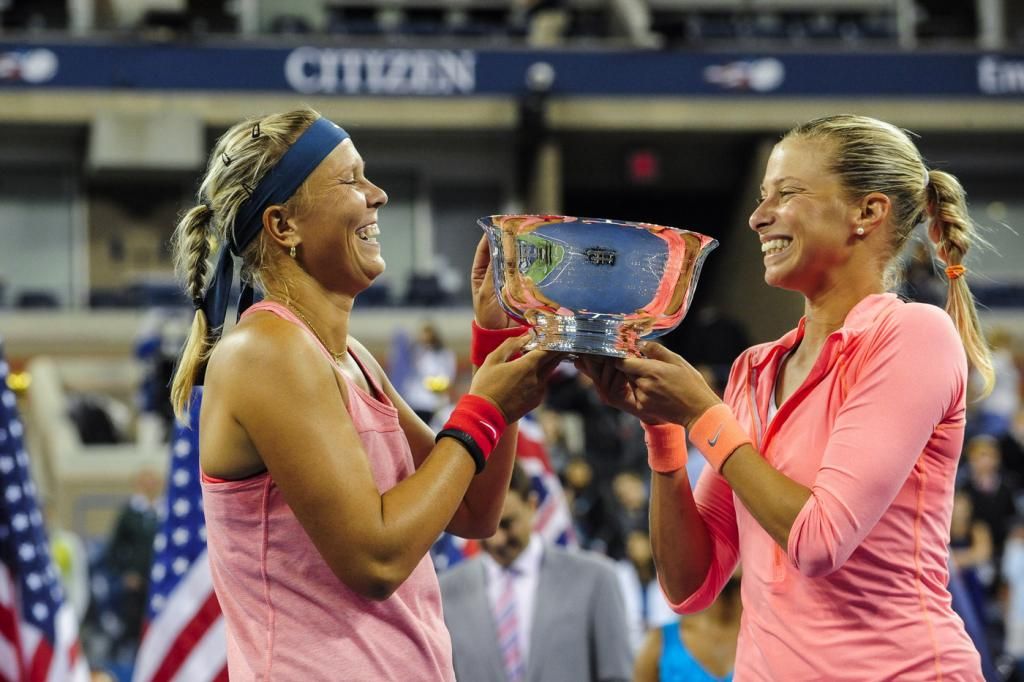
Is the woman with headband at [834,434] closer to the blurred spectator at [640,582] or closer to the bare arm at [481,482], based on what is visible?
the bare arm at [481,482]

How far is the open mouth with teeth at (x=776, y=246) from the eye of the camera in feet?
7.71

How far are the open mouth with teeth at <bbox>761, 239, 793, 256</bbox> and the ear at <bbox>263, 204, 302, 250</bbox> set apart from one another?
0.76 m

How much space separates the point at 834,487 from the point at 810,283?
42cm

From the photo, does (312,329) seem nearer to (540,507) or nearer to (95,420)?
(540,507)

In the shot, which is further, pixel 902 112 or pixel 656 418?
pixel 902 112

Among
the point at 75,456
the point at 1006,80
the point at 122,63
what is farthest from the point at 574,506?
the point at 1006,80

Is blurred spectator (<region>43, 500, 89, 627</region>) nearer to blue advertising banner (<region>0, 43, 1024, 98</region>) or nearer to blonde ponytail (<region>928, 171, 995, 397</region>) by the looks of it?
blonde ponytail (<region>928, 171, 995, 397</region>)

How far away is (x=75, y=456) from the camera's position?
13.0 meters

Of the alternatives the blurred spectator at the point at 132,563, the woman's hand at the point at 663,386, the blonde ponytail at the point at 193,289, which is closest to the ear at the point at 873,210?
the woman's hand at the point at 663,386

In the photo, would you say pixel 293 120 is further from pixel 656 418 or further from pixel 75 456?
pixel 75 456

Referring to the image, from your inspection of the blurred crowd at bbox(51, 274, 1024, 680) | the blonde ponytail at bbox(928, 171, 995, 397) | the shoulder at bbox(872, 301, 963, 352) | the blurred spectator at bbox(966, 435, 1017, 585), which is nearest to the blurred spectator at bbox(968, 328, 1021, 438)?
the blurred crowd at bbox(51, 274, 1024, 680)

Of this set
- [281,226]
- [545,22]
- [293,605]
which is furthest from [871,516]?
[545,22]

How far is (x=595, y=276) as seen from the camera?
232cm

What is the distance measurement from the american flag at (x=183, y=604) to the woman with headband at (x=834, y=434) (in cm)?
218
